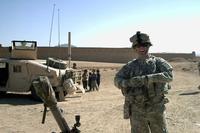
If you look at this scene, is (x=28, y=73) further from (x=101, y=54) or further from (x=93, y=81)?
(x=101, y=54)

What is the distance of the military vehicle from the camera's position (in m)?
17.1

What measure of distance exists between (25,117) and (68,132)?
7.32 metres

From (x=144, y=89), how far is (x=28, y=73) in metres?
12.5

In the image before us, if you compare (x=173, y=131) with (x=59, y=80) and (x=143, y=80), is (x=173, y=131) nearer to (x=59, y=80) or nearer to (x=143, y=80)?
(x=143, y=80)

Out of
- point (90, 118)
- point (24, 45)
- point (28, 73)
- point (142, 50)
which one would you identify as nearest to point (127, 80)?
point (142, 50)

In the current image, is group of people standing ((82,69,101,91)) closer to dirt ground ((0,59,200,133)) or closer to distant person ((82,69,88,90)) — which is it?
distant person ((82,69,88,90))

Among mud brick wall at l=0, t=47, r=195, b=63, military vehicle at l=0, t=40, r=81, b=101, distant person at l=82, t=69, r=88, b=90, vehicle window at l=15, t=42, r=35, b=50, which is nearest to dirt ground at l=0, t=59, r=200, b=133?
military vehicle at l=0, t=40, r=81, b=101

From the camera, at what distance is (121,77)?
5301 mm

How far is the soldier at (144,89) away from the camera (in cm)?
516

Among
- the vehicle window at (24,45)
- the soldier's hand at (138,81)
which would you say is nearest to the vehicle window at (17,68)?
the vehicle window at (24,45)

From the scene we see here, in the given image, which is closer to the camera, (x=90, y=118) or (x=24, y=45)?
(x=90, y=118)

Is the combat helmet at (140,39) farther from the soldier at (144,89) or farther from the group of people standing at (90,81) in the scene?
the group of people standing at (90,81)

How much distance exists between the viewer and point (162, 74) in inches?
200

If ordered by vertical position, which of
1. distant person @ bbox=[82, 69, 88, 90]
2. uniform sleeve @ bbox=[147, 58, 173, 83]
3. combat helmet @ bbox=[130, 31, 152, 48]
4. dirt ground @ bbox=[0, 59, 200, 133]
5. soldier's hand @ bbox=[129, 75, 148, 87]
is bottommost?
dirt ground @ bbox=[0, 59, 200, 133]
